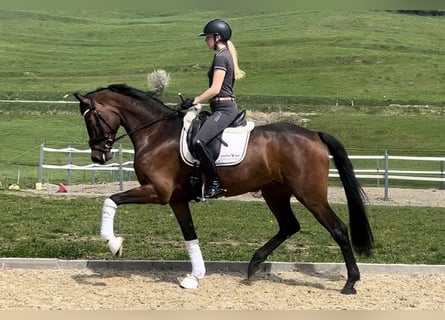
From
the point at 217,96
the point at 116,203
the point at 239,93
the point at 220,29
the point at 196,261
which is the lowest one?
the point at 239,93

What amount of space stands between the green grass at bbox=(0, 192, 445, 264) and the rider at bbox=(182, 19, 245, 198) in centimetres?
244

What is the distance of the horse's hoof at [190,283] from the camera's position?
22.9 feet

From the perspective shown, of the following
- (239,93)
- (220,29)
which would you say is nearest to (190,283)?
(220,29)

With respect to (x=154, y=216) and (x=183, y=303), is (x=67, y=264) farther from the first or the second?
(x=154, y=216)

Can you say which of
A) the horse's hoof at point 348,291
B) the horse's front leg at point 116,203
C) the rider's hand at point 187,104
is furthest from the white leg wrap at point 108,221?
the horse's hoof at point 348,291

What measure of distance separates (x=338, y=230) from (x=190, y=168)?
1.66 meters

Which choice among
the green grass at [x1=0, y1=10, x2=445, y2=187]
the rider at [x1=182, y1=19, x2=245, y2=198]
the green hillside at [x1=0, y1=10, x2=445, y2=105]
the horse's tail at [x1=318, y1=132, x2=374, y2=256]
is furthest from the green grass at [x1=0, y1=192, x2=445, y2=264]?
the green hillside at [x1=0, y1=10, x2=445, y2=105]

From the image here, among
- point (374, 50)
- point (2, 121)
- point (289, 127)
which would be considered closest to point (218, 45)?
point (289, 127)

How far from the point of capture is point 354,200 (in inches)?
283

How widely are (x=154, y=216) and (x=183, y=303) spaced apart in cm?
A: 767

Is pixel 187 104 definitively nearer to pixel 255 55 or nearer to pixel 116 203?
pixel 116 203

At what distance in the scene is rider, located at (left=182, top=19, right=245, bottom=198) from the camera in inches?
257

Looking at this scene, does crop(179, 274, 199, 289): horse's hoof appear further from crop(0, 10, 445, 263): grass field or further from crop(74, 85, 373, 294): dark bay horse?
crop(0, 10, 445, 263): grass field

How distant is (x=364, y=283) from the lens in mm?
7391
